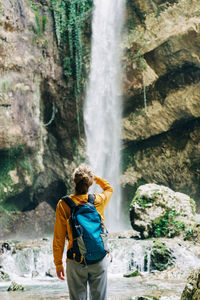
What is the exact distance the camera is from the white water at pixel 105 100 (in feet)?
47.8

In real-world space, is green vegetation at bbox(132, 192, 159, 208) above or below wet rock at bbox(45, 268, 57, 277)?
above

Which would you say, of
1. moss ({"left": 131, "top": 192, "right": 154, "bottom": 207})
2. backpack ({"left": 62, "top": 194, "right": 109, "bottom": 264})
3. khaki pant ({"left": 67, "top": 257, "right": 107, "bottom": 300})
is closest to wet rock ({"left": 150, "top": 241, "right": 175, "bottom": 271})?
moss ({"left": 131, "top": 192, "right": 154, "bottom": 207})

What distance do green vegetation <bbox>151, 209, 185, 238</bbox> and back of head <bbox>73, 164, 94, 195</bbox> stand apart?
6594 mm

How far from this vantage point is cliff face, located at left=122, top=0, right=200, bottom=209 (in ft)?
43.0

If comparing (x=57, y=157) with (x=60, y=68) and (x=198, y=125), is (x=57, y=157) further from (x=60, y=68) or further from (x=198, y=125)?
(x=198, y=125)

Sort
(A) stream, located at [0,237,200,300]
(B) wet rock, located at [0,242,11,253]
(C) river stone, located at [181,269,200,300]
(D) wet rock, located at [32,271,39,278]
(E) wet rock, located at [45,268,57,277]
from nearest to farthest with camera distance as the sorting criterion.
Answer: (C) river stone, located at [181,269,200,300] < (A) stream, located at [0,237,200,300] < (E) wet rock, located at [45,268,57,277] < (D) wet rock, located at [32,271,39,278] < (B) wet rock, located at [0,242,11,253]

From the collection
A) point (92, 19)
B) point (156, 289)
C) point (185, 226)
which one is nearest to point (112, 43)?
point (92, 19)

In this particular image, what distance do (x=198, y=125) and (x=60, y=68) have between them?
6.29 m

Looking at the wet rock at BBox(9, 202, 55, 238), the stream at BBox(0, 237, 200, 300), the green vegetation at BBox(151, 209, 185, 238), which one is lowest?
the wet rock at BBox(9, 202, 55, 238)

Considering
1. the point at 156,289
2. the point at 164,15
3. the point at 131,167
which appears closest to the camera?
the point at 156,289

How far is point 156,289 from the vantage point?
533cm

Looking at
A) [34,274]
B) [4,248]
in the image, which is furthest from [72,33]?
[34,274]

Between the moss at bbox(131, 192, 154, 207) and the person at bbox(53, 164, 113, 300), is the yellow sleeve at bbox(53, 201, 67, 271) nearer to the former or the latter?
the person at bbox(53, 164, 113, 300)

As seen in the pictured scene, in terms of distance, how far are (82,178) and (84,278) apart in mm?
723
